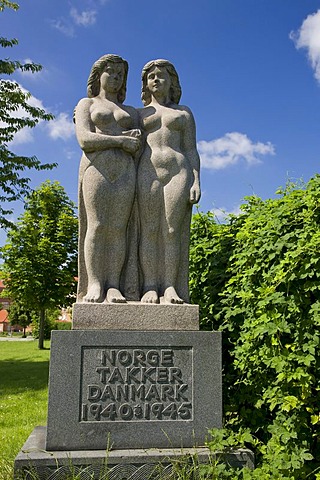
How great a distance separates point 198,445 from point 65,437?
41.0 inches

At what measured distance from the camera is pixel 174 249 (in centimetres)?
415

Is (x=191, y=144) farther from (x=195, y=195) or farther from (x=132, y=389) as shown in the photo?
(x=132, y=389)

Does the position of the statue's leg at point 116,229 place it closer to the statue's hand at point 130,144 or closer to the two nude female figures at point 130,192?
the two nude female figures at point 130,192

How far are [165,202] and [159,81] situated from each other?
1244 millimetres

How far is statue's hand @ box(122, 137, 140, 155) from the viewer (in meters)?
4.14

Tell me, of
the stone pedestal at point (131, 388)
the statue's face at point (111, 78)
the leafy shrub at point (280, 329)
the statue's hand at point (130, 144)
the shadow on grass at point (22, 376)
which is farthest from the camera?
the shadow on grass at point (22, 376)

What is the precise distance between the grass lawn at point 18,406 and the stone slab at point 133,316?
1.32m

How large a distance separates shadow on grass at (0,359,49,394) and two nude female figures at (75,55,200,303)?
6277 millimetres

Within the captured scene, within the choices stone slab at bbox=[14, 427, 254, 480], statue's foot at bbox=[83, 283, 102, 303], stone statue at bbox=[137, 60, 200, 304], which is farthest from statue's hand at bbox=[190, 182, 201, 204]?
stone slab at bbox=[14, 427, 254, 480]

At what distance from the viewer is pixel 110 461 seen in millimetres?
3338

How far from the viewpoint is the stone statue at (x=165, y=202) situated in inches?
164

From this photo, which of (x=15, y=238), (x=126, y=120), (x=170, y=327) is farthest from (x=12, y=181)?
(x=170, y=327)

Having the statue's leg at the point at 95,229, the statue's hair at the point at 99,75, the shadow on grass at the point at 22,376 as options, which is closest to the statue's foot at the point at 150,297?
the statue's leg at the point at 95,229

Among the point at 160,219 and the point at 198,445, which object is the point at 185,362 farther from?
the point at 160,219
